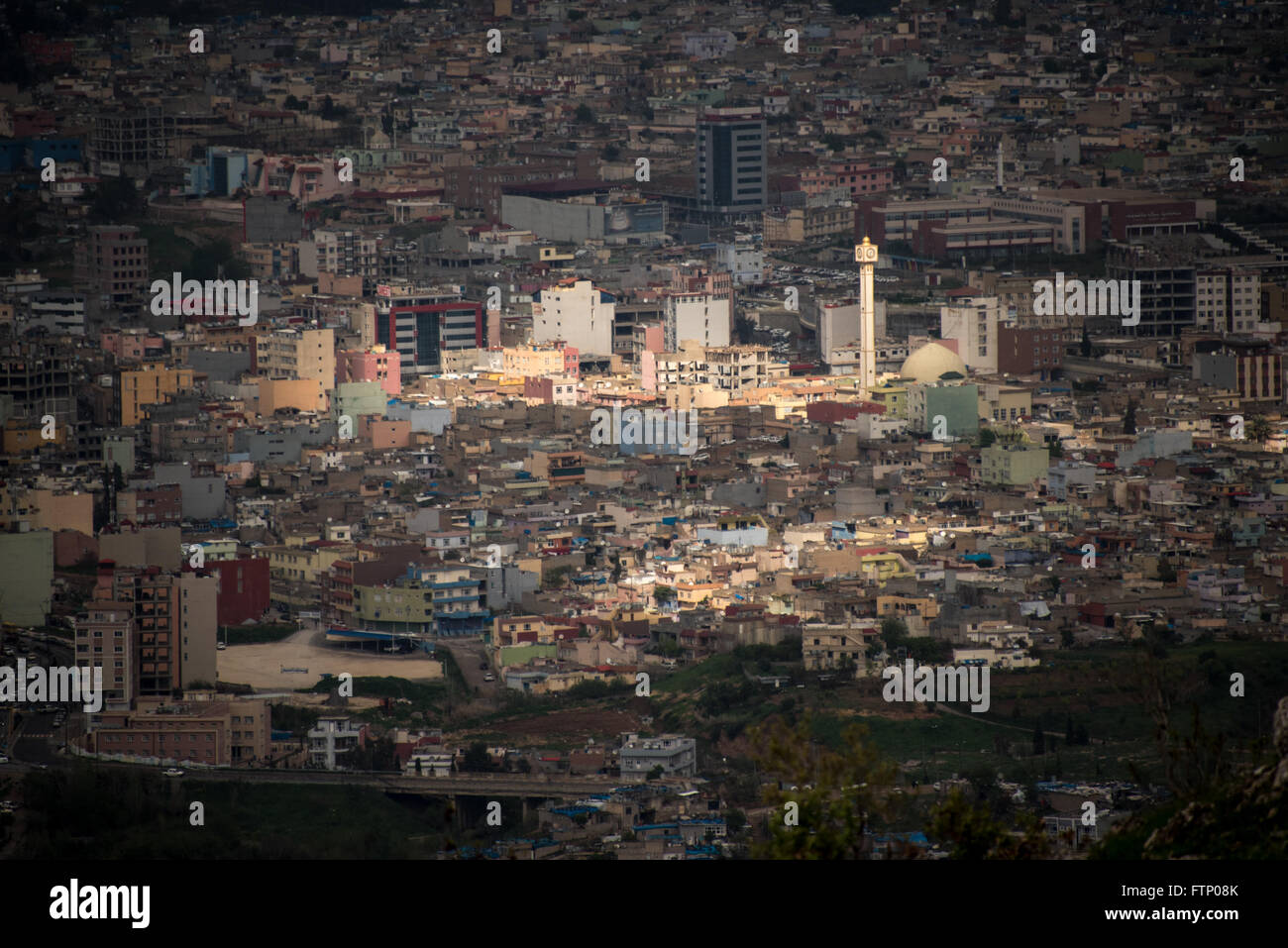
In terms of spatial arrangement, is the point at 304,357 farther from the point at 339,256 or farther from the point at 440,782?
the point at 440,782

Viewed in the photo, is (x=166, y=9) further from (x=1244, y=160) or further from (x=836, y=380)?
(x=836, y=380)

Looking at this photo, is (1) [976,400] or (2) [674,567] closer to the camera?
(2) [674,567]

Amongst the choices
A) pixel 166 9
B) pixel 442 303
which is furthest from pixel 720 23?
pixel 442 303

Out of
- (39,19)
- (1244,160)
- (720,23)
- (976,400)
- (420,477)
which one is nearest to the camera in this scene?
(420,477)

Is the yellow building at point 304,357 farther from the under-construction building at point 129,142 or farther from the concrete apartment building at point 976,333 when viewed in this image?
the under-construction building at point 129,142

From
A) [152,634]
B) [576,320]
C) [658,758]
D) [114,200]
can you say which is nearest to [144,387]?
[576,320]

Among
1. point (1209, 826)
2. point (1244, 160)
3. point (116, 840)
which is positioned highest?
point (1244, 160)
